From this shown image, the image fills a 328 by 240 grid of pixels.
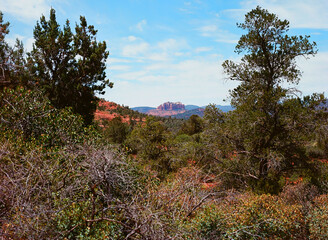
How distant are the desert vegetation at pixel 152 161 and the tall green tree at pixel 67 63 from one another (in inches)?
2.8

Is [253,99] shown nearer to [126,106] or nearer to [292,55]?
[292,55]

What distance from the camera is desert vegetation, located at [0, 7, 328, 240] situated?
18.1ft

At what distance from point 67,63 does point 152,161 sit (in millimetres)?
9023

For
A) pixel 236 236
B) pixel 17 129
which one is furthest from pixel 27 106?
pixel 236 236

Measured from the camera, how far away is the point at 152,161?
15055 millimetres

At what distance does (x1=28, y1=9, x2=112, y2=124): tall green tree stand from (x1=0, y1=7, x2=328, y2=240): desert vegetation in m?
0.07

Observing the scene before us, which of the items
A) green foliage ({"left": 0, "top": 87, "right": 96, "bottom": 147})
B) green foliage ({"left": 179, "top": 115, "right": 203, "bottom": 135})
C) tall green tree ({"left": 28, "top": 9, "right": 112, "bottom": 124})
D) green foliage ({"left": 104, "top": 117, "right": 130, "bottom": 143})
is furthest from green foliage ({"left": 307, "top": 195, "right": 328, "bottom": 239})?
green foliage ({"left": 179, "top": 115, "right": 203, "bottom": 135})

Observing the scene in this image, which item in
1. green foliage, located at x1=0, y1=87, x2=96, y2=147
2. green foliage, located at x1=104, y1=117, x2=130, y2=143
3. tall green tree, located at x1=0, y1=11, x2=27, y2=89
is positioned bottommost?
green foliage, located at x1=104, y1=117, x2=130, y2=143

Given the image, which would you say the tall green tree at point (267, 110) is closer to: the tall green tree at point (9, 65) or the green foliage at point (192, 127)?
the tall green tree at point (9, 65)

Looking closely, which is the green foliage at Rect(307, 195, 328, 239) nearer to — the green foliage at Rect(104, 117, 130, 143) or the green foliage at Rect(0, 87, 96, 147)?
the green foliage at Rect(0, 87, 96, 147)

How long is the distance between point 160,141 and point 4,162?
32.0 ft

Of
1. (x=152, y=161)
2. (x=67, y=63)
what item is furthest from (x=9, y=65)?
(x=152, y=161)

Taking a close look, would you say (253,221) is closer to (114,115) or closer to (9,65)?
(9,65)

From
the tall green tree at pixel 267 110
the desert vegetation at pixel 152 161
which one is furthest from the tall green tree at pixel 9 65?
the tall green tree at pixel 267 110
